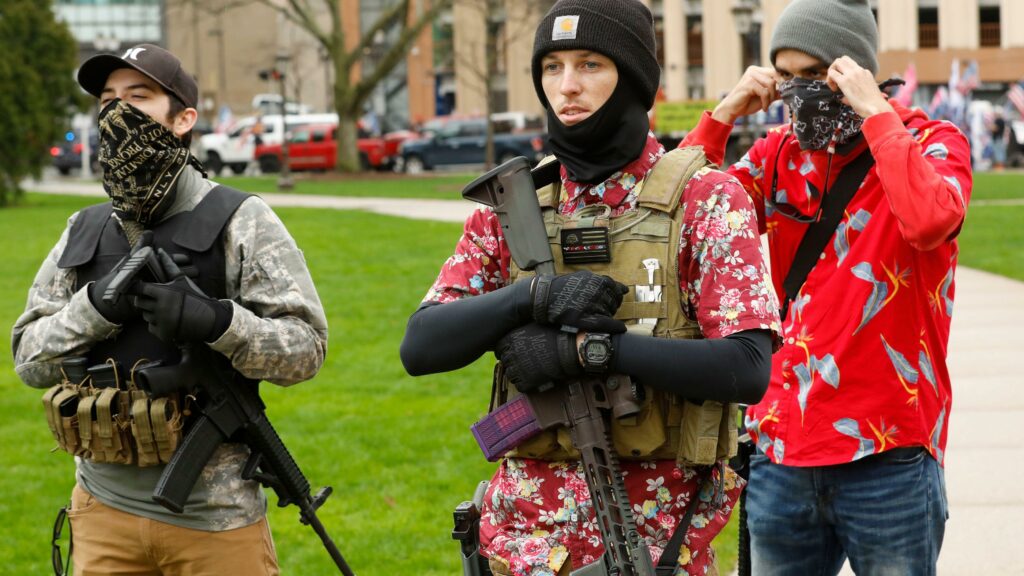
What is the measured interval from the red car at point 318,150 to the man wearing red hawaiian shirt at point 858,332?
41420 millimetres

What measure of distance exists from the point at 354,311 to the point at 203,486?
9708 millimetres

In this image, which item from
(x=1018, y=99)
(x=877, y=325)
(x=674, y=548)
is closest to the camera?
(x=674, y=548)

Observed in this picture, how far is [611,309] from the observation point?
2.67 m

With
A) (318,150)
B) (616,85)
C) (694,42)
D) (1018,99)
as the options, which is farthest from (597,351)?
(694,42)

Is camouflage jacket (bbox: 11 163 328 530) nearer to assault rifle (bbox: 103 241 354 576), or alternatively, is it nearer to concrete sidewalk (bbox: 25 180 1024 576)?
assault rifle (bbox: 103 241 354 576)

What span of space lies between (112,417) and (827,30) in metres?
1.96

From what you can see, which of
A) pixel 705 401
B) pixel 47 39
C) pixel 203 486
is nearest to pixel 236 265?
pixel 203 486

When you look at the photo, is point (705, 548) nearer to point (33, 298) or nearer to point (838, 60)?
point (838, 60)

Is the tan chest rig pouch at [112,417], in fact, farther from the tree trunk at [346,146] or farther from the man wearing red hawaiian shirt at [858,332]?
the tree trunk at [346,146]

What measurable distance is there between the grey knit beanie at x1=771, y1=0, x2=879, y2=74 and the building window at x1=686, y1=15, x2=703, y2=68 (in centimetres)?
5858

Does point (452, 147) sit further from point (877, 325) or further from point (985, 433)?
point (877, 325)

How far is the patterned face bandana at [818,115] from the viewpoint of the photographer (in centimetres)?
335

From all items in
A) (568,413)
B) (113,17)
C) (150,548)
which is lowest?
(150,548)

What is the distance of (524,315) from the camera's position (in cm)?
269
